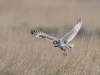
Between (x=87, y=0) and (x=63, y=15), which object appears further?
(x=87, y=0)

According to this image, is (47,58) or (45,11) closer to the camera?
(47,58)

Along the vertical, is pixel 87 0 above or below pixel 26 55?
above

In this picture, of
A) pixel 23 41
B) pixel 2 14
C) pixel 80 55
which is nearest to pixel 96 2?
pixel 2 14

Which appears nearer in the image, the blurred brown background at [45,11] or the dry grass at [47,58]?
the dry grass at [47,58]

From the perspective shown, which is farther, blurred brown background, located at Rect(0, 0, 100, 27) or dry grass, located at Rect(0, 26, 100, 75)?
blurred brown background, located at Rect(0, 0, 100, 27)

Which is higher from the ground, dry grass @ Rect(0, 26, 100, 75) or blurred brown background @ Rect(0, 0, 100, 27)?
blurred brown background @ Rect(0, 0, 100, 27)

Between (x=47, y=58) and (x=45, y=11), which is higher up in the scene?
(x=45, y=11)

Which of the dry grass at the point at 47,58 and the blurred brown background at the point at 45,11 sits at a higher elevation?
the blurred brown background at the point at 45,11

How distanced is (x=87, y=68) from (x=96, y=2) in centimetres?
1079

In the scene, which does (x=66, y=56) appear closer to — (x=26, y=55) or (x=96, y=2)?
(x=26, y=55)

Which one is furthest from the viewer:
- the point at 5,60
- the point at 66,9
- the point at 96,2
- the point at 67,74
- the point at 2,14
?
the point at 96,2

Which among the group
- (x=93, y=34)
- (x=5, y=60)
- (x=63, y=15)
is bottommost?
(x=5, y=60)

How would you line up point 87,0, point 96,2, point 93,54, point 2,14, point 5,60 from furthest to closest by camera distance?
1. point 87,0
2. point 96,2
3. point 2,14
4. point 93,54
5. point 5,60

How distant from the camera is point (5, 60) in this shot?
8719mm
